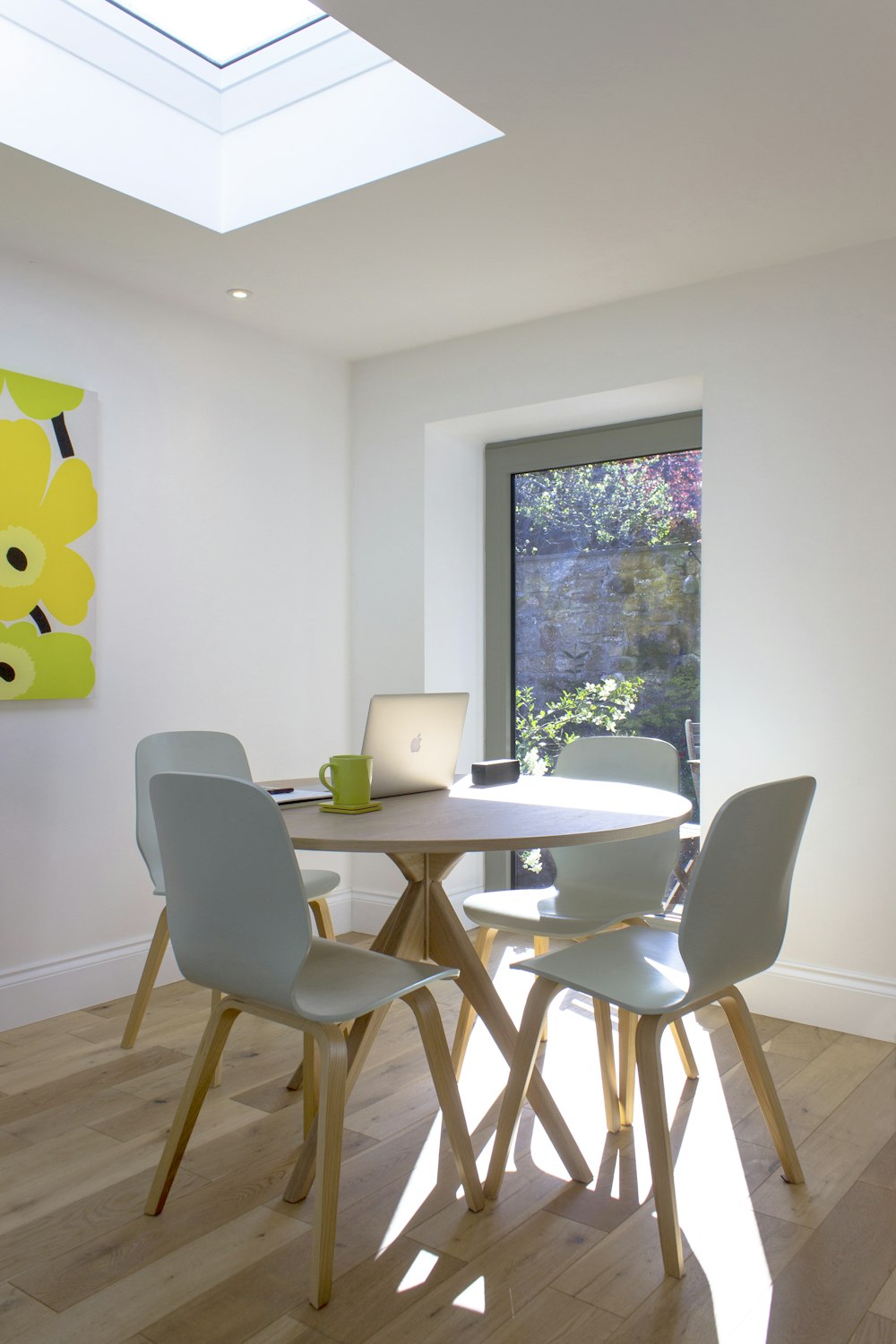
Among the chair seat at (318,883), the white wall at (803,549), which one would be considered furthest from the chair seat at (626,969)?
the white wall at (803,549)

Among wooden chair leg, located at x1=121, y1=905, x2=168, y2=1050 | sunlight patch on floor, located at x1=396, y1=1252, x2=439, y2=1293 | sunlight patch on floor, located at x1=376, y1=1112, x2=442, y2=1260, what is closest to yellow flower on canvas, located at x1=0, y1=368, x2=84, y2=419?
wooden chair leg, located at x1=121, y1=905, x2=168, y2=1050

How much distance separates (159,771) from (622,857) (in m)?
1.34

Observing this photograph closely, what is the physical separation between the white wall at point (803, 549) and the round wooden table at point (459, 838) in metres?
0.92

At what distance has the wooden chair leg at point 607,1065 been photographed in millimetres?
2465

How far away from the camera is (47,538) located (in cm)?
332

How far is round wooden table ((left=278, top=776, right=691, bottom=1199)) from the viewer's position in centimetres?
195

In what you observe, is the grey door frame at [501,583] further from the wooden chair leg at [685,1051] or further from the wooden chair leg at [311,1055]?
the wooden chair leg at [685,1051]

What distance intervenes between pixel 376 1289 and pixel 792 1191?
2.97ft

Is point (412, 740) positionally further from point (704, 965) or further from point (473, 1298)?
point (473, 1298)

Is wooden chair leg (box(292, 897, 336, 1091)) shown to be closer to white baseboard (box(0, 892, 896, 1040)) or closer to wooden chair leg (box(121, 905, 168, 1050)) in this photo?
wooden chair leg (box(121, 905, 168, 1050))

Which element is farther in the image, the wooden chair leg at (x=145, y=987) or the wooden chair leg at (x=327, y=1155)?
the wooden chair leg at (x=145, y=987)

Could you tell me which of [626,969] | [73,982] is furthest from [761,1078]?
[73,982]

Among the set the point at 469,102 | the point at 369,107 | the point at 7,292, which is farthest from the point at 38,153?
the point at 469,102

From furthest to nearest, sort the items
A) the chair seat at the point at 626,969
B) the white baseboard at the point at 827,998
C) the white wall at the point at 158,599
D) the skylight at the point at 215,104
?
the white wall at the point at 158,599 → the white baseboard at the point at 827,998 → the skylight at the point at 215,104 → the chair seat at the point at 626,969
